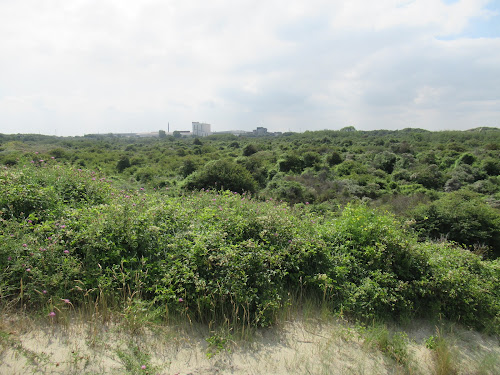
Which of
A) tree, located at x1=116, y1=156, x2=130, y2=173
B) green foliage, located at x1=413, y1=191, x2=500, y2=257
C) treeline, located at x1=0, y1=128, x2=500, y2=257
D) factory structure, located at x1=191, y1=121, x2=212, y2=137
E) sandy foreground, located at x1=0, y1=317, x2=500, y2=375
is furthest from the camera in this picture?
factory structure, located at x1=191, y1=121, x2=212, y2=137

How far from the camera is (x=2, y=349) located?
247 centimetres

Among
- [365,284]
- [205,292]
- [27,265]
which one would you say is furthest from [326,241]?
[27,265]

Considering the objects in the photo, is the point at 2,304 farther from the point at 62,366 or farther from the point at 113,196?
the point at 113,196

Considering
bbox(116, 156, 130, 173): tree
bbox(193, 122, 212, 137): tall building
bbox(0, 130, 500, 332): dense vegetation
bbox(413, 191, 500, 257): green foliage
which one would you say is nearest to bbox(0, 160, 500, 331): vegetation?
bbox(0, 130, 500, 332): dense vegetation

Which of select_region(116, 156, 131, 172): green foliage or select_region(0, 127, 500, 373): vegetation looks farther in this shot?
select_region(116, 156, 131, 172): green foliage

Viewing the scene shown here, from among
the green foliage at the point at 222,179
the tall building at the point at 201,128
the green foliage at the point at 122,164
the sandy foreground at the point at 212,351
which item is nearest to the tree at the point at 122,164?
the green foliage at the point at 122,164

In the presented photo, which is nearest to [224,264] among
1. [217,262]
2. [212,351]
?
[217,262]

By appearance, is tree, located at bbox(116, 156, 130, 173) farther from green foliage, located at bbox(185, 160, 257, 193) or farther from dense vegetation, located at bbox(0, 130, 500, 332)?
dense vegetation, located at bbox(0, 130, 500, 332)

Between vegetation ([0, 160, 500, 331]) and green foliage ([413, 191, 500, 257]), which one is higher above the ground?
vegetation ([0, 160, 500, 331])

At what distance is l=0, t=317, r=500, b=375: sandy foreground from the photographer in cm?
246

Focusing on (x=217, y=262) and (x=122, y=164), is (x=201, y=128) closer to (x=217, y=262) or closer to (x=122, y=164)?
(x=122, y=164)

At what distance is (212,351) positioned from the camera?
2715 mm

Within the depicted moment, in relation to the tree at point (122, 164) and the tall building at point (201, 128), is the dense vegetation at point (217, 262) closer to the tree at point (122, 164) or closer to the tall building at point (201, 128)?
the tree at point (122, 164)

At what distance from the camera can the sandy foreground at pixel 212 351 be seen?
2.46 metres
